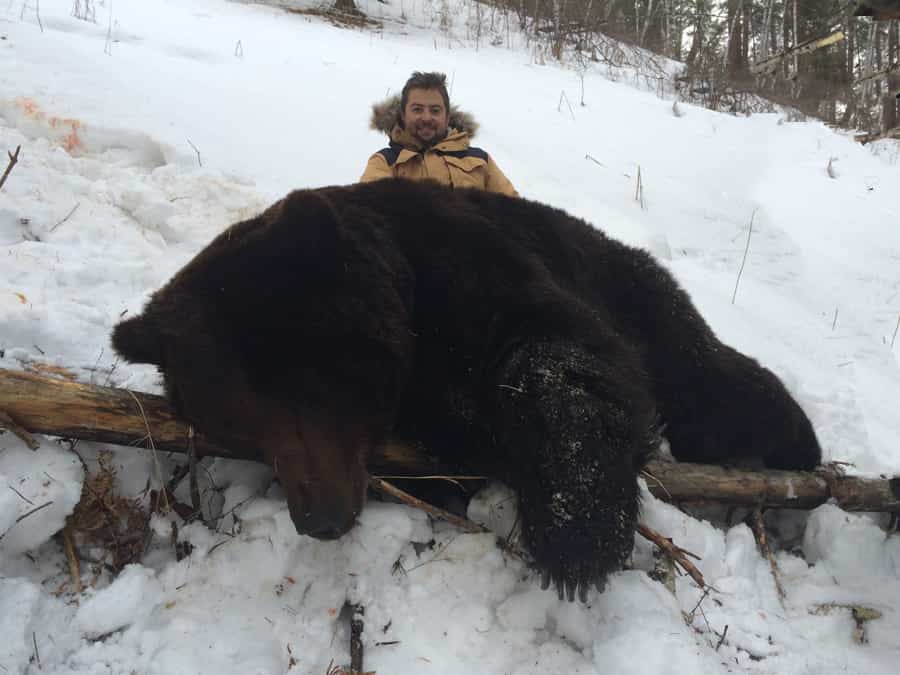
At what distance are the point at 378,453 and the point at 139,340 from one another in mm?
825

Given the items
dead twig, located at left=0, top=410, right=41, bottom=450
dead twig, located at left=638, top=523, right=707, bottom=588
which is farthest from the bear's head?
dead twig, located at left=638, top=523, right=707, bottom=588

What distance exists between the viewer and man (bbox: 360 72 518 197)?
4.11 meters

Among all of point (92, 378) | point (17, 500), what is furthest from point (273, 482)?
point (92, 378)

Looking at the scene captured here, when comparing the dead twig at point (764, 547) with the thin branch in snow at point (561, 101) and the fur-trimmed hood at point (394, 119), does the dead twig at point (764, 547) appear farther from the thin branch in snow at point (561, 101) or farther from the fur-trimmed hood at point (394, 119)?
the thin branch in snow at point (561, 101)

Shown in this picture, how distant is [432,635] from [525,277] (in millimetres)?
1158

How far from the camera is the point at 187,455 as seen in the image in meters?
2.02

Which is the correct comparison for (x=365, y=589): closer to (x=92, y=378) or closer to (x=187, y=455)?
(x=187, y=455)

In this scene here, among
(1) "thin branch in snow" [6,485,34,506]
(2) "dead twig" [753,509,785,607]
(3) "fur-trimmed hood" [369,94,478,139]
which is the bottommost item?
(2) "dead twig" [753,509,785,607]

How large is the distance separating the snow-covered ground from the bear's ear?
32 cm

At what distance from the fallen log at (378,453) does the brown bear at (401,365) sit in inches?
3.4

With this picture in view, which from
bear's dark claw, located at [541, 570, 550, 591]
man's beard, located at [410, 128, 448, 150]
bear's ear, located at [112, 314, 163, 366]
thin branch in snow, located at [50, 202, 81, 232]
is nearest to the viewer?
bear's dark claw, located at [541, 570, 550, 591]

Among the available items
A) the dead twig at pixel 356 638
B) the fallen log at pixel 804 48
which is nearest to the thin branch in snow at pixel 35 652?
the dead twig at pixel 356 638

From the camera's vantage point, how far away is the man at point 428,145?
4.11 m

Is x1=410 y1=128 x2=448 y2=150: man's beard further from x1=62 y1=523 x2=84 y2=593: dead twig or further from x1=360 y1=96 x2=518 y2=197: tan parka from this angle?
x1=62 y1=523 x2=84 y2=593: dead twig
